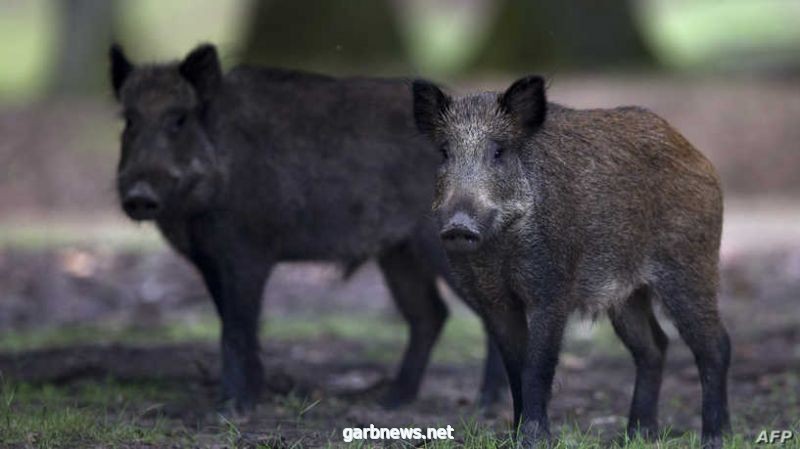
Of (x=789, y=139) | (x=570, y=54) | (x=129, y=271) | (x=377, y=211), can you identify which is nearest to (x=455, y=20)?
(x=570, y=54)

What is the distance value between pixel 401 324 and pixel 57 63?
13.1m

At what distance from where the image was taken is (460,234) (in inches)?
288

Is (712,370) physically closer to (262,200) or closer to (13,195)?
(262,200)

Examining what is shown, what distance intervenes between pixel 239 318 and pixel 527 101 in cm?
266

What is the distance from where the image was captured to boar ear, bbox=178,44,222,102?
9844 mm

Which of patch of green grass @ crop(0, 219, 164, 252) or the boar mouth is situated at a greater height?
the boar mouth

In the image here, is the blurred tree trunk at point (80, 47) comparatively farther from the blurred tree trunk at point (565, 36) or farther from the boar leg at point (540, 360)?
the boar leg at point (540, 360)

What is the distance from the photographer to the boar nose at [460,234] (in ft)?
24.0

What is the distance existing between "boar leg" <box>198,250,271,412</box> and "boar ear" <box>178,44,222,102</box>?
3.24ft

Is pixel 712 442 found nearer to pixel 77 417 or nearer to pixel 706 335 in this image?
pixel 706 335

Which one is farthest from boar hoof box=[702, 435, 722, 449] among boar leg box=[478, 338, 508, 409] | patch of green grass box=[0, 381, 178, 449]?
patch of green grass box=[0, 381, 178, 449]

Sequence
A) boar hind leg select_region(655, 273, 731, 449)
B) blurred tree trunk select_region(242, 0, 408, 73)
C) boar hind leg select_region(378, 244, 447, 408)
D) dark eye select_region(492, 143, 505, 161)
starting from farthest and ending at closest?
blurred tree trunk select_region(242, 0, 408, 73) → boar hind leg select_region(378, 244, 447, 408) → boar hind leg select_region(655, 273, 731, 449) → dark eye select_region(492, 143, 505, 161)

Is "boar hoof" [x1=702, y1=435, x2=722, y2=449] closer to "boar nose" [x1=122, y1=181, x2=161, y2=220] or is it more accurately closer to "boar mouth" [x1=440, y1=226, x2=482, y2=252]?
"boar mouth" [x1=440, y1=226, x2=482, y2=252]

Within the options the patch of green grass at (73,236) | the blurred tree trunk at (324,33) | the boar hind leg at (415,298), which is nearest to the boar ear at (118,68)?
the boar hind leg at (415,298)
